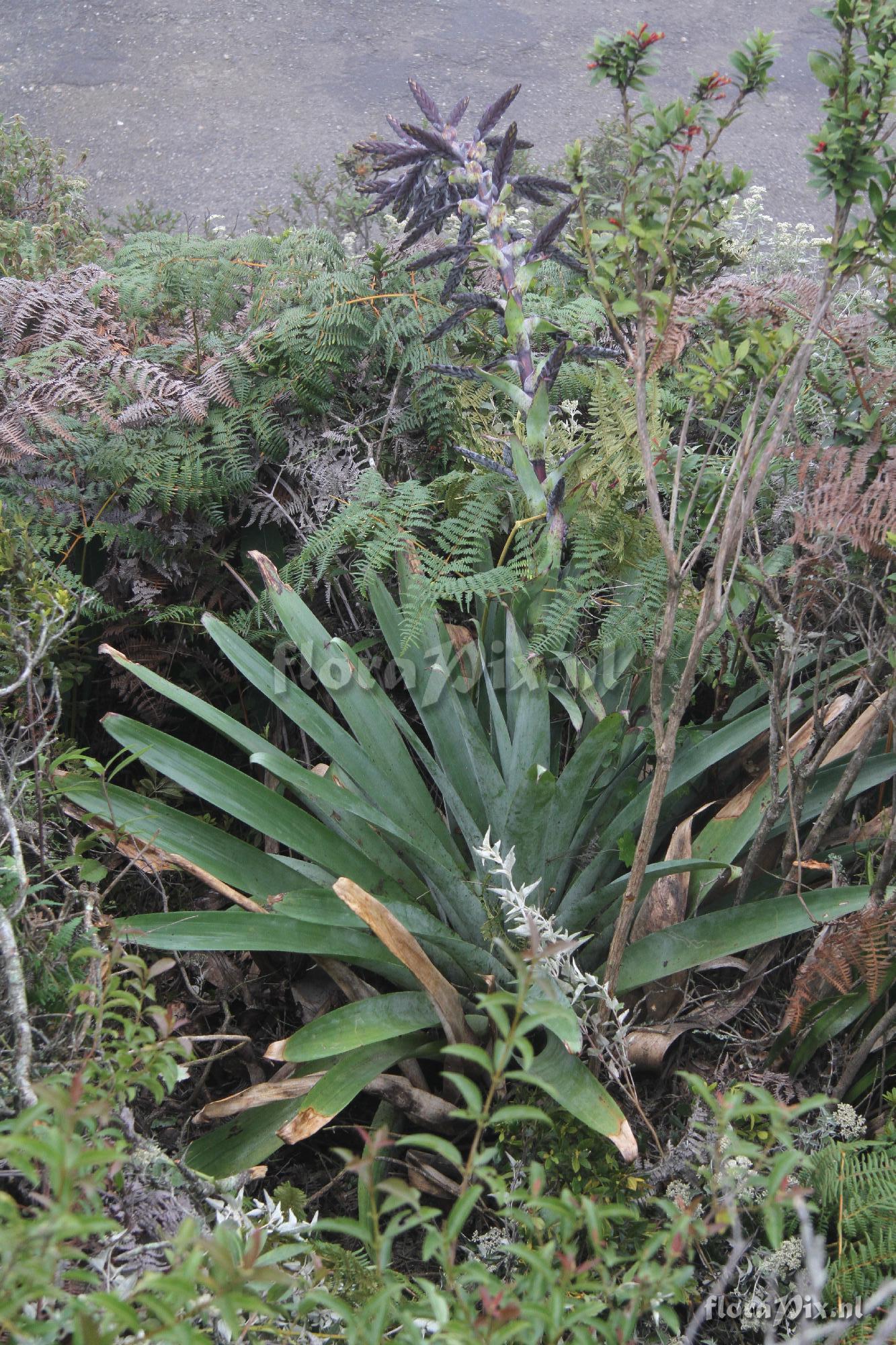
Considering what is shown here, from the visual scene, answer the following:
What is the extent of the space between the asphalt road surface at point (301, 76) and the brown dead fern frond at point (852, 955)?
5458 millimetres

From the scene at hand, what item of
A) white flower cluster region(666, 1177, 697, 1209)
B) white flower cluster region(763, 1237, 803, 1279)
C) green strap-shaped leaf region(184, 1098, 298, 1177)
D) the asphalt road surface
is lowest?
green strap-shaped leaf region(184, 1098, 298, 1177)

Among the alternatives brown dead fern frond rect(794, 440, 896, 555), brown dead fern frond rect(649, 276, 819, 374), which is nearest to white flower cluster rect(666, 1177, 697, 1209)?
brown dead fern frond rect(794, 440, 896, 555)

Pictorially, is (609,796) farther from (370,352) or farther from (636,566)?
(370,352)

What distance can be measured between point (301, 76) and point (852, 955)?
741 cm

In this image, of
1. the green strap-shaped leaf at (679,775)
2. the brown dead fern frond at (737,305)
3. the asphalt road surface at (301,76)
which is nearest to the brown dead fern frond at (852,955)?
the green strap-shaped leaf at (679,775)

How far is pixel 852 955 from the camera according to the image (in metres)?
1.48

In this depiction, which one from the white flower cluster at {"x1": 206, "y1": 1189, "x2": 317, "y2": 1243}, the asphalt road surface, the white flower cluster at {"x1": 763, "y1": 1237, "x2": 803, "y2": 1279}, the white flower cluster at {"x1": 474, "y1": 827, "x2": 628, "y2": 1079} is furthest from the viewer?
the asphalt road surface

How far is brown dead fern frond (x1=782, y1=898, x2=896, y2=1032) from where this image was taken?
1.46 metres

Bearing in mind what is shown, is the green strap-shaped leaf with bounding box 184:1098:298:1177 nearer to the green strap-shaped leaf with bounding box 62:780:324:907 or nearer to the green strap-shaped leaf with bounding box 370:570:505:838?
the green strap-shaped leaf with bounding box 62:780:324:907

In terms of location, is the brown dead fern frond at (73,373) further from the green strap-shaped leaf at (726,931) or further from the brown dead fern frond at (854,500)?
the green strap-shaped leaf at (726,931)

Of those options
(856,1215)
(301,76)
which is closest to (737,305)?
(856,1215)

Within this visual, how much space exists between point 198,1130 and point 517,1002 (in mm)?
1118

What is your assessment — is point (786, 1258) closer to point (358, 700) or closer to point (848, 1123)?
point (848, 1123)

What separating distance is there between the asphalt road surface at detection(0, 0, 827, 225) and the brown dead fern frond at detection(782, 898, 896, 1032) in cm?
546
